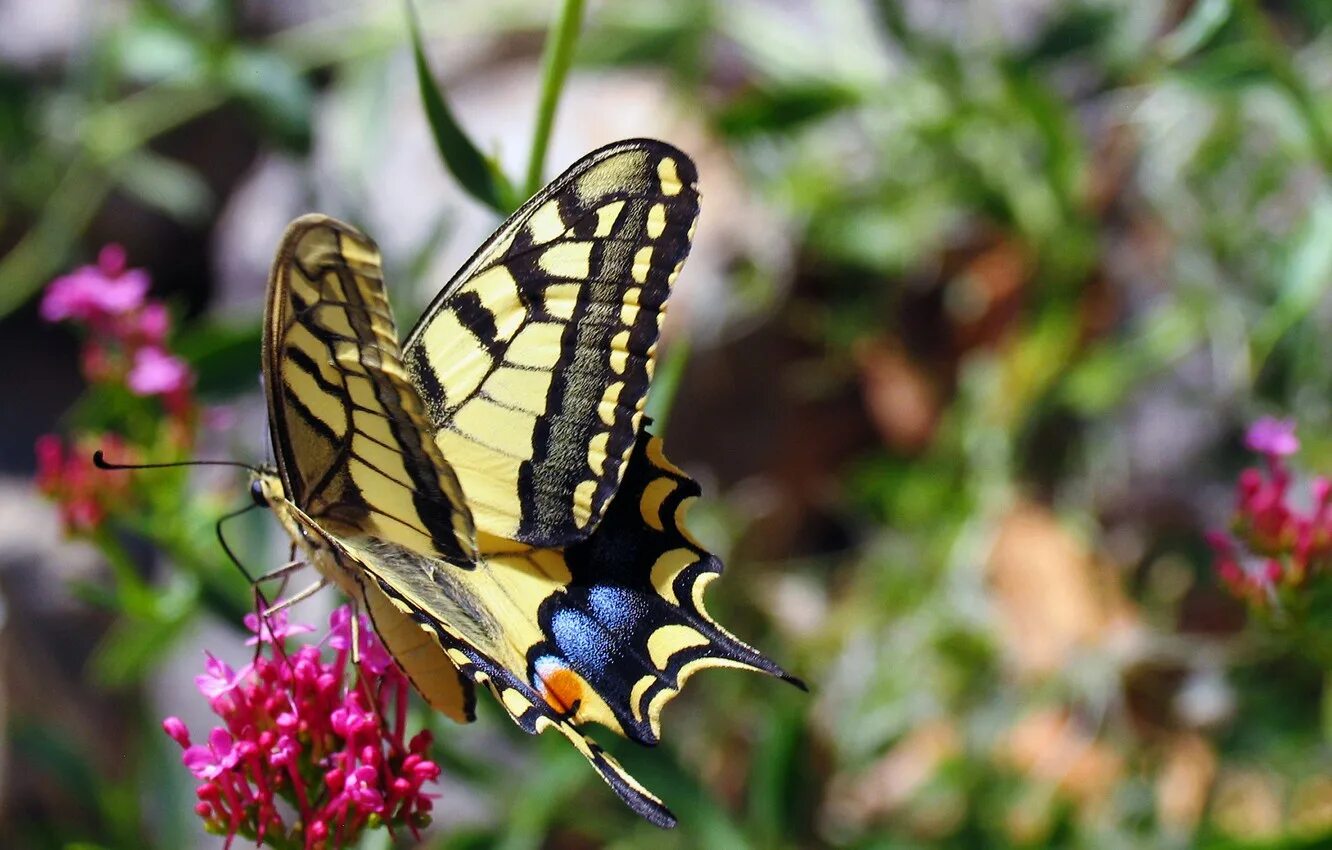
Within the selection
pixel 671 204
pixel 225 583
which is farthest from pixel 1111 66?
pixel 225 583

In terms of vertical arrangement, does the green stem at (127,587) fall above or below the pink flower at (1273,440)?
above

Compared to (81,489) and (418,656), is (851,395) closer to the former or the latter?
(81,489)

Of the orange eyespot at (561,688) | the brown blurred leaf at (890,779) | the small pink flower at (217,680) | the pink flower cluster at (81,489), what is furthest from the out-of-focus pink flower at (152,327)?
the brown blurred leaf at (890,779)

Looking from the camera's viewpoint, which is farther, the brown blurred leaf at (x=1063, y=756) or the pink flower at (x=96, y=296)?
the brown blurred leaf at (x=1063, y=756)

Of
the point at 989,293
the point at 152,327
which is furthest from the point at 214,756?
the point at 989,293

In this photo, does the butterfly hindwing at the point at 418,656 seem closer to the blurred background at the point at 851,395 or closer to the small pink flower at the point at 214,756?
the small pink flower at the point at 214,756

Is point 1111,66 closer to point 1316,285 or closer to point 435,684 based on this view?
point 1316,285

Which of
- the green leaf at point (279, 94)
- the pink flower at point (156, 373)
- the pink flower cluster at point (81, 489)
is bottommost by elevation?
the pink flower cluster at point (81, 489)
